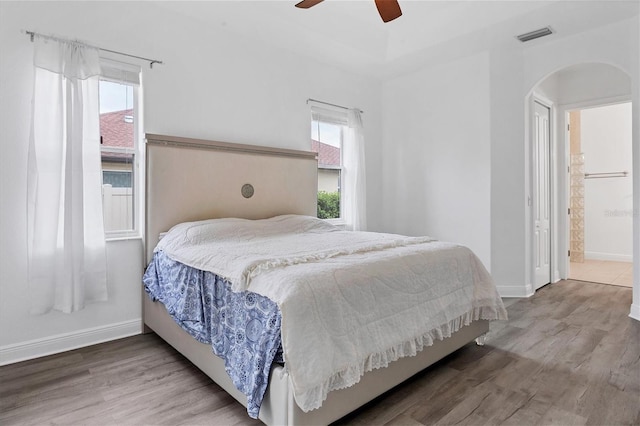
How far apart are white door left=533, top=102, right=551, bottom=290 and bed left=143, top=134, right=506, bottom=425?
2.22 meters

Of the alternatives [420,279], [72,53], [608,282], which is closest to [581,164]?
[608,282]

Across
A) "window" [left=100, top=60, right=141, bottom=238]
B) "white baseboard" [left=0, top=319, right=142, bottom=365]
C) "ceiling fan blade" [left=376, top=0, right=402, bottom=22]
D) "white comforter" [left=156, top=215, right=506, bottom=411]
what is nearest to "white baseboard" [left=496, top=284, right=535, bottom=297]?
"white comforter" [left=156, top=215, right=506, bottom=411]

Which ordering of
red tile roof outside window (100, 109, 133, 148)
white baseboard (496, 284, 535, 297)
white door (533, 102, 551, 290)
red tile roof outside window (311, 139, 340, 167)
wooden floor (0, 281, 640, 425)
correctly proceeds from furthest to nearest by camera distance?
red tile roof outside window (311, 139, 340, 167), white door (533, 102, 551, 290), white baseboard (496, 284, 535, 297), red tile roof outside window (100, 109, 133, 148), wooden floor (0, 281, 640, 425)

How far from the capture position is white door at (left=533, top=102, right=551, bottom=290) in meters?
4.30

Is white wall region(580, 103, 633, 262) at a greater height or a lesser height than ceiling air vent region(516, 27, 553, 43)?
lesser

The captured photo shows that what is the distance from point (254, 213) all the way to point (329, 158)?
1491mm

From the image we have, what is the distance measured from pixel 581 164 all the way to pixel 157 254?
268 inches

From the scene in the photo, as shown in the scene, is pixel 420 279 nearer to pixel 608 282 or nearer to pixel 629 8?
pixel 629 8

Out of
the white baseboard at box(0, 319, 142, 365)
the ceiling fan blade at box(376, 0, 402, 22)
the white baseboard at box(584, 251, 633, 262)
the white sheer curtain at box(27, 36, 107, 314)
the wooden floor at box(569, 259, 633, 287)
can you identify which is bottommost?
the white baseboard at box(0, 319, 142, 365)

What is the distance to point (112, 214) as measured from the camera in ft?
9.70

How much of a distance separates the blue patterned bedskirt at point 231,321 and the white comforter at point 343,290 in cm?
8

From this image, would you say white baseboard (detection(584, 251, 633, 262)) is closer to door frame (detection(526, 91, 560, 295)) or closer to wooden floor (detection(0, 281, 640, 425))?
door frame (detection(526, 91, 560, 295))

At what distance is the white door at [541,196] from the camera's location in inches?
169

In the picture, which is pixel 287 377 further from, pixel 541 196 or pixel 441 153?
pixel 541 196
